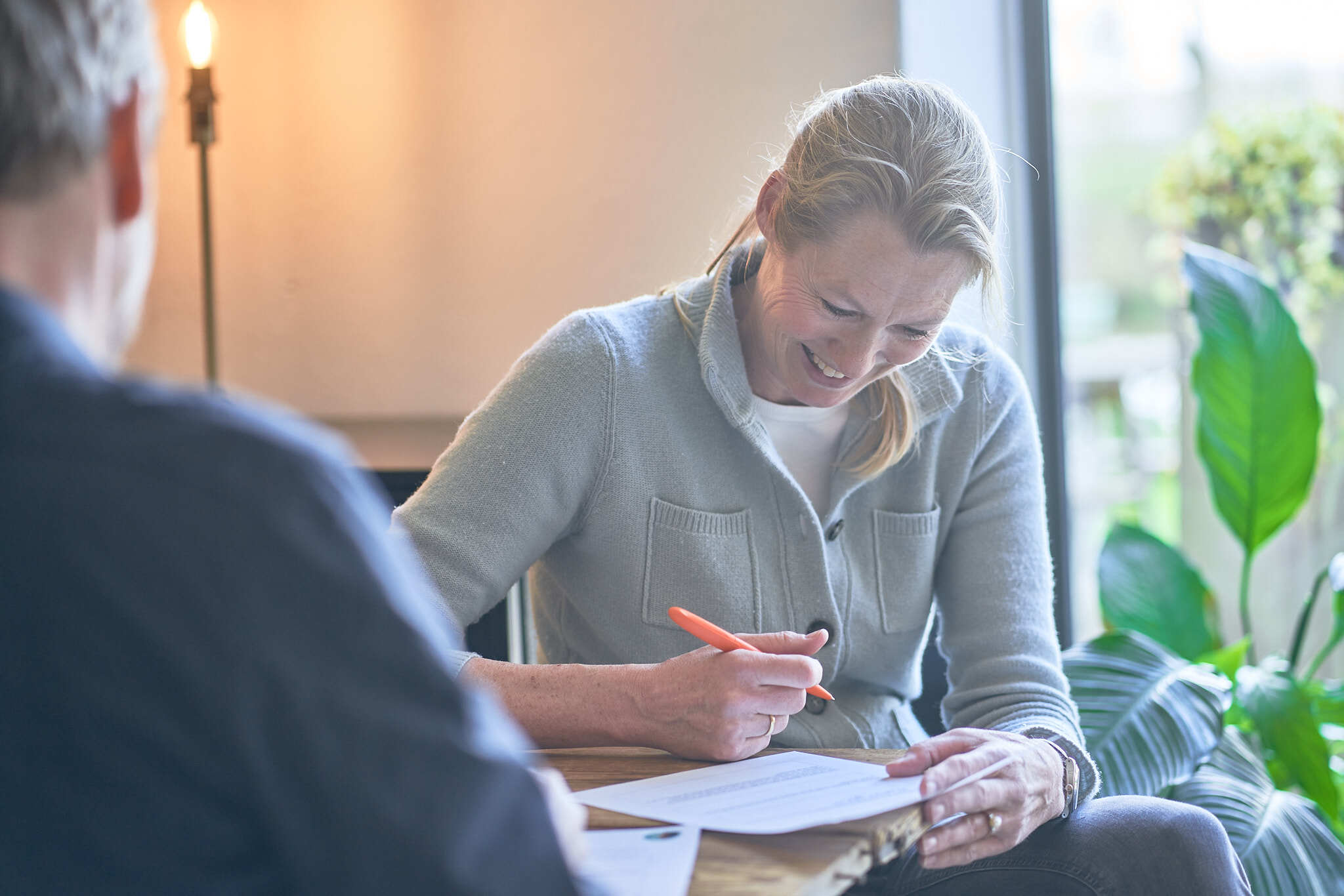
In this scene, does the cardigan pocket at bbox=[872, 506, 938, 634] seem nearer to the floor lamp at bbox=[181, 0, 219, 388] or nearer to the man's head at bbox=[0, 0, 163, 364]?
the man's head at bbox=[0, 0, 163, 364]

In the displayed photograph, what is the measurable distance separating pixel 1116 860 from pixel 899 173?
2.22 ft

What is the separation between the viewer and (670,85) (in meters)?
2.01

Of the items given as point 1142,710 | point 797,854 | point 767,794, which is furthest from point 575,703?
point 1142,710

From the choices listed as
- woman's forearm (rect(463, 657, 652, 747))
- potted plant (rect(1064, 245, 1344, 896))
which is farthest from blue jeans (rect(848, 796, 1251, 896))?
potted plant (rect(1064, 245, 1344, 896))

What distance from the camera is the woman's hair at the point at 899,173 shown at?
46.6 inches

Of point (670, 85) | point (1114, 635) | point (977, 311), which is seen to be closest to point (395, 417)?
point (670, 85)

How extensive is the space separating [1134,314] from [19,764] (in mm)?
2306

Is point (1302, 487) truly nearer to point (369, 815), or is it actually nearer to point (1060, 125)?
point (1060, 125)

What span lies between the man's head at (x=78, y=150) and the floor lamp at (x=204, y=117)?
1.57 m

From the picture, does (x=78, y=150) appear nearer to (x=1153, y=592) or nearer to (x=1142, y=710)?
(x=1142, y=710)

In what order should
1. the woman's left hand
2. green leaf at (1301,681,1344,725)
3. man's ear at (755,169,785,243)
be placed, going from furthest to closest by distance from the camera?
green leaf at (1301,681,1344,725)
man's ear at (755,169,785,243)
the woman's left hand

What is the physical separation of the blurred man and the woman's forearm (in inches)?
21.5

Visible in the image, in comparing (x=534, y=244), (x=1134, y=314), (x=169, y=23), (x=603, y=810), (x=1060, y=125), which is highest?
(x=169, y=23)

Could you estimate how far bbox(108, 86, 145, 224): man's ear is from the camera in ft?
1.66
